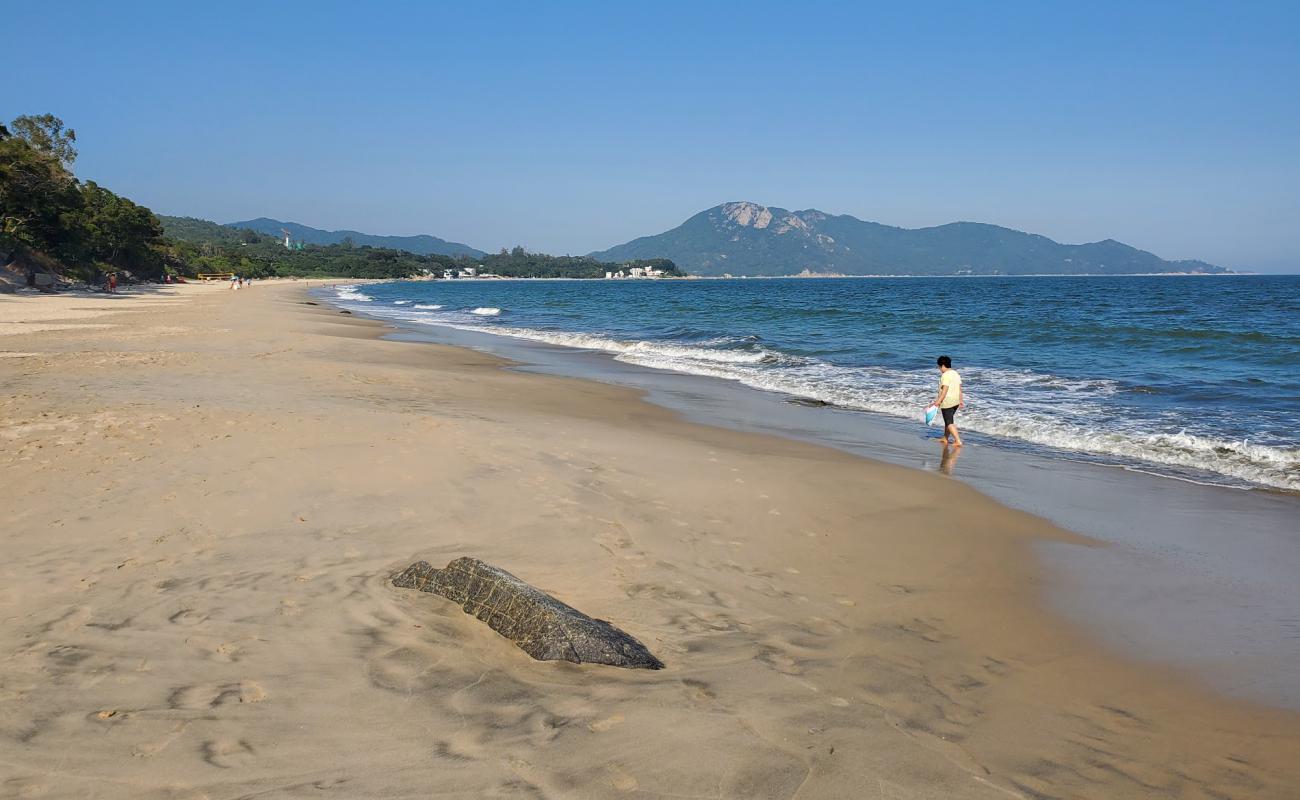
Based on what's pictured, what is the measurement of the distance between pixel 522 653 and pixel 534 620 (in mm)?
185

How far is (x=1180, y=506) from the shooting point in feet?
28.3

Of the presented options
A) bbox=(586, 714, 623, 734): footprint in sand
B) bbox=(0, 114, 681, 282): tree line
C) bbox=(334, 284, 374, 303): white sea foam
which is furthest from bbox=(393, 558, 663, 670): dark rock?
bbox=(334, 284, 374, 303): white sea foam

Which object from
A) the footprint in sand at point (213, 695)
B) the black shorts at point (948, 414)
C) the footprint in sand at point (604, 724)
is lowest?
the footprint in sand at point (604, 724)

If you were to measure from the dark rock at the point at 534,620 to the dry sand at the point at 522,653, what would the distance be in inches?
4.1

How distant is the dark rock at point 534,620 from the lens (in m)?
4.18

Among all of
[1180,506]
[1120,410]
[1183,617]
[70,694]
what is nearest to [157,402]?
[70,694]

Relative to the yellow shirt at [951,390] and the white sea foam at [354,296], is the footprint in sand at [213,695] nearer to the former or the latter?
the yellow shirt at [951,390]

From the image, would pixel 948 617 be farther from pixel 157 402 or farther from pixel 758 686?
pixel 157 402

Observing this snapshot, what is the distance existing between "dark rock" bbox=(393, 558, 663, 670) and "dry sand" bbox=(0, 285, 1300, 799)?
0.34ft

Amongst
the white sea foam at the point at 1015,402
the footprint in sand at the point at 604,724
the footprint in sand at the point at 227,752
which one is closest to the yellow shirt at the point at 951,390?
the white sea foam at the point at 1015,402

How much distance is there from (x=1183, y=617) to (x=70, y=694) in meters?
6.81

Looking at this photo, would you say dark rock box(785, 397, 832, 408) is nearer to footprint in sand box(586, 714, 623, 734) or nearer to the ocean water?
the ocean water

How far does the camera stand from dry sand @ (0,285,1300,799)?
3.26 m

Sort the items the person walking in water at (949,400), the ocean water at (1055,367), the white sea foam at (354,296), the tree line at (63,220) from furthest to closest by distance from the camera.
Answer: the white sea foam at (354,296), the tree line at (63,220), the person walking in water at (949,400), the ocean water at (1055,367)
